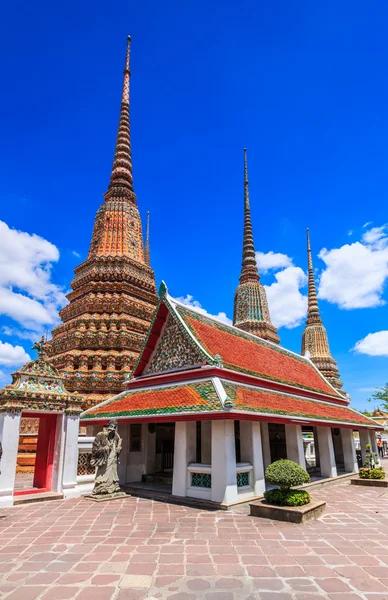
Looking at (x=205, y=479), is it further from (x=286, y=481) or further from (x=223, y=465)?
(x=286, y=481)

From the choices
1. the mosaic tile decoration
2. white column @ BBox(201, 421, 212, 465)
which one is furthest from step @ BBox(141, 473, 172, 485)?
the mosaic tile decoration

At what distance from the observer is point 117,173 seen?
25.1m

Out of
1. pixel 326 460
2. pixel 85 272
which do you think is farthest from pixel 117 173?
pixel 326 460

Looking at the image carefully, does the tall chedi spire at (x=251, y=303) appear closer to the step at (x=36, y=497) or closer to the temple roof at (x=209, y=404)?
the temple roof at (x=209, y=404)

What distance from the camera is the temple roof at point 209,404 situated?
9227mm

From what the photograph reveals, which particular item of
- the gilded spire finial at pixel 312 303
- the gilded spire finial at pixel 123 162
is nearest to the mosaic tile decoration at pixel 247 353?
the gilded spire finial at pixel 123 162

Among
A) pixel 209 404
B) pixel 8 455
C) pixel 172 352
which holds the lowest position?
pixel 8 455

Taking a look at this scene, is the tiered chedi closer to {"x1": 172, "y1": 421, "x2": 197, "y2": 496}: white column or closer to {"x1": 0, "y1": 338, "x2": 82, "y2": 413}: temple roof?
{"x1": 0, "y1": 338, "x2": 82, "y2": 413}: temple roof

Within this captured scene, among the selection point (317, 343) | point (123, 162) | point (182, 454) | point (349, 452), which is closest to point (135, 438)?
point (182, 454)

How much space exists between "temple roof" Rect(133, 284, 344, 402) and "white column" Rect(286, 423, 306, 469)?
6.27 feet

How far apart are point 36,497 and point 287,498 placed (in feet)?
20.2

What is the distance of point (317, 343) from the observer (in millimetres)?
37031

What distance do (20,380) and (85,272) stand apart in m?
12.2

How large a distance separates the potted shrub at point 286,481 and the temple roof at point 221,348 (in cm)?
342
